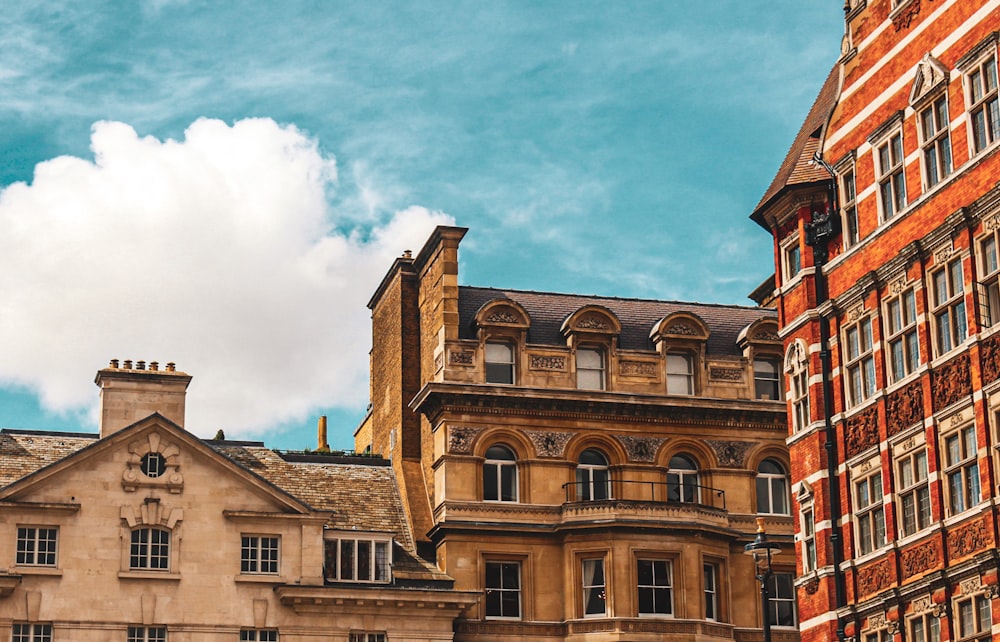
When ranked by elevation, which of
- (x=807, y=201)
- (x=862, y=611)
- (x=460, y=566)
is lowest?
(x=862, y=611)

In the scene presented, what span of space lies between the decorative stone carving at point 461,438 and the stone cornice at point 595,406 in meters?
0.51

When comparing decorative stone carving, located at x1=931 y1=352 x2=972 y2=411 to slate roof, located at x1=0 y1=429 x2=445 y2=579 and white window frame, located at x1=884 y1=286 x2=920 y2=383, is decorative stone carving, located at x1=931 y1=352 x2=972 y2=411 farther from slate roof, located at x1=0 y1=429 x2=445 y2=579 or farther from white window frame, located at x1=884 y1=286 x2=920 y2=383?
slate roof, located at x1=0 y1=429 x2=445 y2=579

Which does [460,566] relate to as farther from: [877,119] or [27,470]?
[877,119]

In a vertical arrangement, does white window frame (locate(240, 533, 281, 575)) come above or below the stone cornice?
below

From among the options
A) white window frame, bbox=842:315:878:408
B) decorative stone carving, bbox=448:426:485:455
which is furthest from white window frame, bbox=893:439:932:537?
decorative stone carving, bbox=448:426:485:455

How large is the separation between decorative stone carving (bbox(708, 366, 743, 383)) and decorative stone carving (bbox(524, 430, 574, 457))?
557 cm

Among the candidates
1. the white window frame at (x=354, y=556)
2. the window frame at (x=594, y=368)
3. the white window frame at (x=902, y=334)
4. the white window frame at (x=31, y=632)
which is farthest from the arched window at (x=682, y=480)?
the white window frame at (x=902, y=334)

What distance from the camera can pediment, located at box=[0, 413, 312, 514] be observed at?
54.4m

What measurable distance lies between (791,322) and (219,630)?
807 inches

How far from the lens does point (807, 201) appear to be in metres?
43.6

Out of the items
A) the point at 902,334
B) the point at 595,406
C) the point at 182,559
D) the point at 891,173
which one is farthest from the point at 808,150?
the point at 182,559

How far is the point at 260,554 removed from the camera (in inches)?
2186

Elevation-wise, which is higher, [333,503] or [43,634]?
[333,503]

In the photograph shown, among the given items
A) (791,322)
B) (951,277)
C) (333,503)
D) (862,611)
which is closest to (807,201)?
(791,322)
